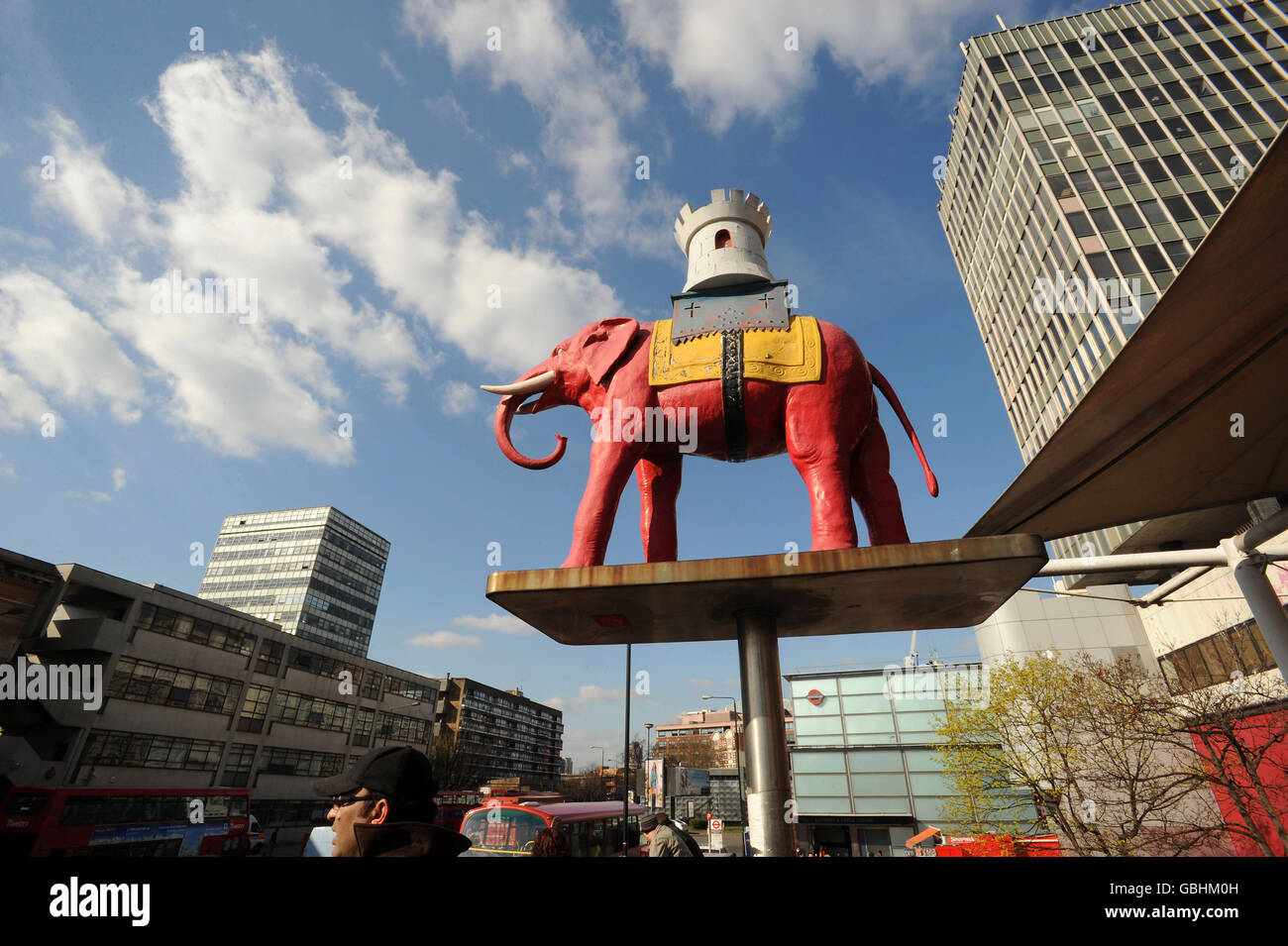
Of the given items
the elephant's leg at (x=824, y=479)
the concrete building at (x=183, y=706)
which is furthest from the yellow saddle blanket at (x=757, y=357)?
the concrete building at (x=183, y=706)

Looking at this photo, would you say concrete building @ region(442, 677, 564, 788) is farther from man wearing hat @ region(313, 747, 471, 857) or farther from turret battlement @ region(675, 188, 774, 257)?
man wearing hat @ region(313, 747, 471, 857)

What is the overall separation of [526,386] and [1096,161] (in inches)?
1861

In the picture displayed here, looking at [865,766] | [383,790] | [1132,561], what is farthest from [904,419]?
[865,766]

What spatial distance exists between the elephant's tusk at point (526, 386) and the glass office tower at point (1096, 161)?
31.8 metres

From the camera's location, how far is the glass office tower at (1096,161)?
1398 inches

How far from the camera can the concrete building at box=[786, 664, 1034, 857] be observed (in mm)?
26781

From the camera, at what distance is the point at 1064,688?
20.2 metres

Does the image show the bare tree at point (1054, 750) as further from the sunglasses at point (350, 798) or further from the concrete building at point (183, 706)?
the concrete building at point (183, 706)

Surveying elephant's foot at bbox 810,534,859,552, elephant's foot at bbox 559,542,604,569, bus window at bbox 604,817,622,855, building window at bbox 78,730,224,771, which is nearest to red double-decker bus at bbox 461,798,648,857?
bus window at bbox 604,817,622,855

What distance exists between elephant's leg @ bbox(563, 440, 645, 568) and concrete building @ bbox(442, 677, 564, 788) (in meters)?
66.5

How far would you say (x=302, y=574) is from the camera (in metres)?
72.2

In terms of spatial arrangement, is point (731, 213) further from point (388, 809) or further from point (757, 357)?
point (388, 809)
